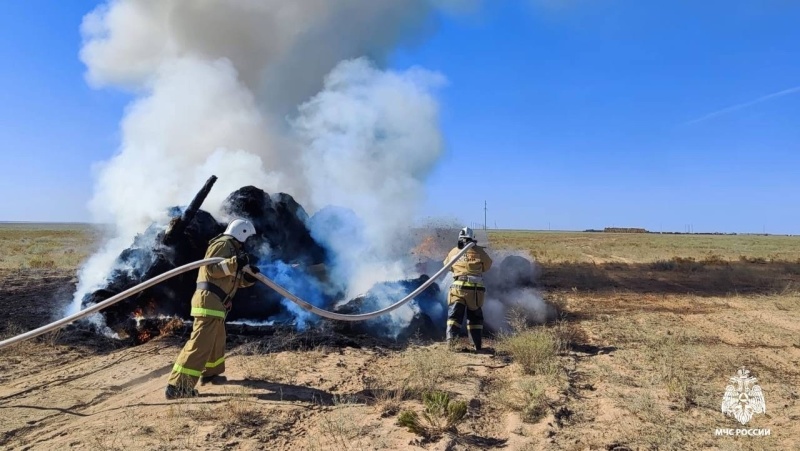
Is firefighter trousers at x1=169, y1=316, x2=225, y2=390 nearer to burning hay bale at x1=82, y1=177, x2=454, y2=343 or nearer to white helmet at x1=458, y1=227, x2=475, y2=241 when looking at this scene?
burning hay bale at x1=82, y1=177, x2=454, y2=343

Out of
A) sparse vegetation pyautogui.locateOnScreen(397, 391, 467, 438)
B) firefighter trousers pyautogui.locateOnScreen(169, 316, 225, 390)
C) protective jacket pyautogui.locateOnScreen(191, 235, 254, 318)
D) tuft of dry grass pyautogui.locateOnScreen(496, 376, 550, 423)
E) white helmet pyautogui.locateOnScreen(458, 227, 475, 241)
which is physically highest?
white helmet pyautogui.locateOnScreen(458, 227, 475, 241)

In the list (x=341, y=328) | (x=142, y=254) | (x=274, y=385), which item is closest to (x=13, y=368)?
(x=142, y=254)

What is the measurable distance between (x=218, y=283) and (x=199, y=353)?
81 centimetres

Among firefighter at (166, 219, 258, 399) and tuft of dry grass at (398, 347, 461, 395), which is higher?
firefighter at (166, 219, 258, 399)

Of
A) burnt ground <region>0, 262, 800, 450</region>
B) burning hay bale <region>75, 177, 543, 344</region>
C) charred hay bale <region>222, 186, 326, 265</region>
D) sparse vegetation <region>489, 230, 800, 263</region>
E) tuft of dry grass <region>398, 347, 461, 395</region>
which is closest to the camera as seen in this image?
burnt ground <region>0, 262, 800, 450</region>

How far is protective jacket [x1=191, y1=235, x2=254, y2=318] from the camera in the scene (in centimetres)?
574

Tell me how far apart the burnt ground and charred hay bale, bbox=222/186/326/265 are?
317 centimetres

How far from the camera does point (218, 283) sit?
589cm

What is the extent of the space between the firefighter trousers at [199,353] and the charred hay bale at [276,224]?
5.01m

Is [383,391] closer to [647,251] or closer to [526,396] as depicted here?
[526,396]

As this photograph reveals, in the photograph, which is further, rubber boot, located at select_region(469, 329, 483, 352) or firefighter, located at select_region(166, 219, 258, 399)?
rubber boot, located at select_region(469, 329, 483, 352)

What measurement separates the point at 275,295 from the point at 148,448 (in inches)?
237

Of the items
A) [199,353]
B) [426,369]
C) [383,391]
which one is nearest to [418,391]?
[383,391]

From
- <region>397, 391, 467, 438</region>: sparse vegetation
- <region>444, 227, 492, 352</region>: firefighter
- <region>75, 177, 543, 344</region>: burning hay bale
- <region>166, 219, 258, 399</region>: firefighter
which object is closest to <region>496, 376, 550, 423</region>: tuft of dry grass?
<region>397, 391, 467, 438</region>: sparse vegetation
